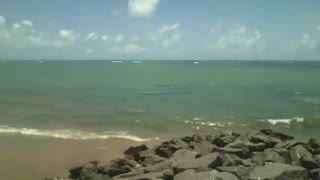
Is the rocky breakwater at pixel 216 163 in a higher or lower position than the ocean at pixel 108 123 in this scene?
higher

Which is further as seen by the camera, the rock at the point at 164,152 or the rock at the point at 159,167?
the rock at the point at 164,152

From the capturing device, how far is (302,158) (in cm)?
998

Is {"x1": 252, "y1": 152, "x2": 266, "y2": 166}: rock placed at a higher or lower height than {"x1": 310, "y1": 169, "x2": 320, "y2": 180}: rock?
higher

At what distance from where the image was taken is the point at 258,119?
2048 cm

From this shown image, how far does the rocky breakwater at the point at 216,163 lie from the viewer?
836cm

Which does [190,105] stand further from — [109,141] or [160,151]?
[160,151]

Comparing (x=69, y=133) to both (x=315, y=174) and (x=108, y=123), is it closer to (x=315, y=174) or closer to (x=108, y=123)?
(x=108, y=123)

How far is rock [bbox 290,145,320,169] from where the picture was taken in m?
9.62

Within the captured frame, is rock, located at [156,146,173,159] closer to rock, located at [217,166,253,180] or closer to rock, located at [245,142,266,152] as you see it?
rock, located at [245,142,266,152]

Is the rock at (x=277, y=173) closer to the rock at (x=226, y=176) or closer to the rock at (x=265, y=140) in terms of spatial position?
the rock at (x=226, y=176)

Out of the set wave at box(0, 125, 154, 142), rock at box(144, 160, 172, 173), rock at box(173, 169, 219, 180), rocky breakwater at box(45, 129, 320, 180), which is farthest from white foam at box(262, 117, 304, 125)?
rock at box(173, 169, 219, 180)

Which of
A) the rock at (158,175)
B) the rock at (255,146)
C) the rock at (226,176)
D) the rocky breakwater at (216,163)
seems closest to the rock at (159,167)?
the rocky breakwater at (216,163)

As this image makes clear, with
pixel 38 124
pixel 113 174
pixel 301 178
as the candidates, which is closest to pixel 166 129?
pixel 38 124

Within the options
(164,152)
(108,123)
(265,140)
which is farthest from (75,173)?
(108,123)
